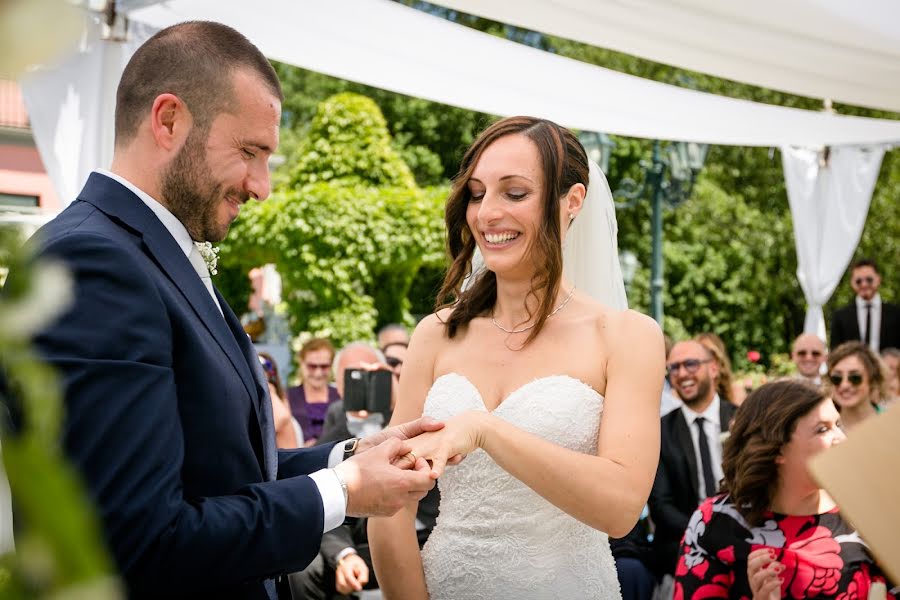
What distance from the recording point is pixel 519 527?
8.76 ft

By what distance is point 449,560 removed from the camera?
2713 millimetres

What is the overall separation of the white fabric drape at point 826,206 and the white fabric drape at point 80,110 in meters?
6.84

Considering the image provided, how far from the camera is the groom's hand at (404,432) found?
236 cm

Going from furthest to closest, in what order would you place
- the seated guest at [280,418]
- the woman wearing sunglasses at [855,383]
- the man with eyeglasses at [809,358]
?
the man with eyeglasses at [809,358]
the woman wearing sunglasses at [855,383]
the seated guest at [280,418]

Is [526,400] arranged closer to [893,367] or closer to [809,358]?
[809,358]

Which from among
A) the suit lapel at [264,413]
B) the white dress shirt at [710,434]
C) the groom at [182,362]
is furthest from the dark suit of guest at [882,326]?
the groom at [182,362]

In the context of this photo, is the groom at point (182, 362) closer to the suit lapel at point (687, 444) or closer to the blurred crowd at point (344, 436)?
the blurred crowd at point (344, 436)

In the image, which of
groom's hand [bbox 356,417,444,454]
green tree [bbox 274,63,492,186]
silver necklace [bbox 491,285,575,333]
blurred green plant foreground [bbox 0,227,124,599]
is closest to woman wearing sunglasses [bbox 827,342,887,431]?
silver necklace [bbox 491,285,575,333]

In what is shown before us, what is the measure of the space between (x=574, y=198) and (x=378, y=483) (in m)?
1.18

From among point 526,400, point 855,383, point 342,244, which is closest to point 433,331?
point 526,400

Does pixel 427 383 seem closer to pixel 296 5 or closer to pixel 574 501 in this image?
pixel 574 501

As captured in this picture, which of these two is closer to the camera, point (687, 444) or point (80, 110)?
point (80, 110)

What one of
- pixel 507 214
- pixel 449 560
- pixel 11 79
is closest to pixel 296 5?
pixel 507 214

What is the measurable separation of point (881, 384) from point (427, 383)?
4.69 meters
